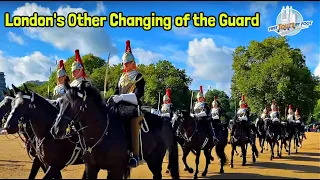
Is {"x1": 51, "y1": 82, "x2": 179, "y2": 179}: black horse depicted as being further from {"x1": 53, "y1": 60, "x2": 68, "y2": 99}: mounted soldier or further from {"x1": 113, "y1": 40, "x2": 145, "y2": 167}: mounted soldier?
{"x1": 53, "y1": 60, "x2": 68, "y2": 99}: mounted soldier

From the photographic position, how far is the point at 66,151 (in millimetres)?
9125

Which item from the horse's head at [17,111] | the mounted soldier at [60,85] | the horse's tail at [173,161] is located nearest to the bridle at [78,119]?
the horse's head at [17,111]

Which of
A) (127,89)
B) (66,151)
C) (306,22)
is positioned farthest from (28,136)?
(306,22)

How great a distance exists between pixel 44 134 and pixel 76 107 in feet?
7.51

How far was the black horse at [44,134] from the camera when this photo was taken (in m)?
8.78

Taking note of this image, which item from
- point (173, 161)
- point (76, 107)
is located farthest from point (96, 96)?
point (173, 161)

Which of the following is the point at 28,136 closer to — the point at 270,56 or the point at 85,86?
the point at 85,86

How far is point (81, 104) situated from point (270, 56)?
4607 cm

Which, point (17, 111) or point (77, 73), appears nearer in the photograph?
point (17, 111)

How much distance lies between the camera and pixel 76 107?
712cm

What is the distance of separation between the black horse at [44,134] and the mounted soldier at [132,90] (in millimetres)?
1414

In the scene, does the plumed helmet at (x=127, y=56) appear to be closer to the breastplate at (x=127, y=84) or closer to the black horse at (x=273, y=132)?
the breastplate at (x=127, y=84)

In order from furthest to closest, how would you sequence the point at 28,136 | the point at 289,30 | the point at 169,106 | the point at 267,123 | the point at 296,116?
the point at 289,30 → the point at 296,116 → the point at 267,123 → the point at 169,106 → the point at 28,136

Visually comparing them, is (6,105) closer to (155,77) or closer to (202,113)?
(202,113)
